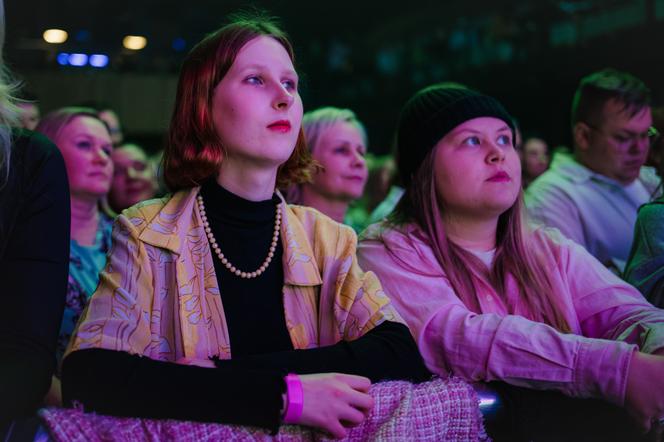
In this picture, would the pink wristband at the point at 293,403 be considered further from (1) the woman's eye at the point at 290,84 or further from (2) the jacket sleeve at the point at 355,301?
(1) the woman's eye at the point at 290,84

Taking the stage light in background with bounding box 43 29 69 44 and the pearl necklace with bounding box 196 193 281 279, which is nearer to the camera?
the pearl necklace with bounding box 196 193 281 279

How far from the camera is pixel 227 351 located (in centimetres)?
159

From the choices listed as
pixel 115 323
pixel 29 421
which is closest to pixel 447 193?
pixel 115 323

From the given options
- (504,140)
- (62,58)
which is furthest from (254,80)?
(62,58)

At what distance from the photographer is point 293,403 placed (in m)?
1.39

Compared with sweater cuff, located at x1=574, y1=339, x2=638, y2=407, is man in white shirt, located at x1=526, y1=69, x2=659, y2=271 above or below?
above

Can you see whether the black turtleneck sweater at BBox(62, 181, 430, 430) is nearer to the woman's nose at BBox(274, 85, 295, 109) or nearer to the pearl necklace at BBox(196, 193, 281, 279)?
the pearl necklace at BBox(196, 193, 281, 279)

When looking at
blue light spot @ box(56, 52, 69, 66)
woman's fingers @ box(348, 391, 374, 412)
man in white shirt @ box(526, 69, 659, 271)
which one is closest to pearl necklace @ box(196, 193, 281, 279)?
woman's fingers @ box(348, 391, 374, 412)

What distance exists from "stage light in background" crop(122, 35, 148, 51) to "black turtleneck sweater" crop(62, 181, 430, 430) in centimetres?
885

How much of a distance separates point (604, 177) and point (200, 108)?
7.41ft

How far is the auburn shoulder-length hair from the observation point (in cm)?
170

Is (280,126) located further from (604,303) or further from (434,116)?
(604,303)

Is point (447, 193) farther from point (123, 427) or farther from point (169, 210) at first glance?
point (123, 427)

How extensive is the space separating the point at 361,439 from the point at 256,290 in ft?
1.33
